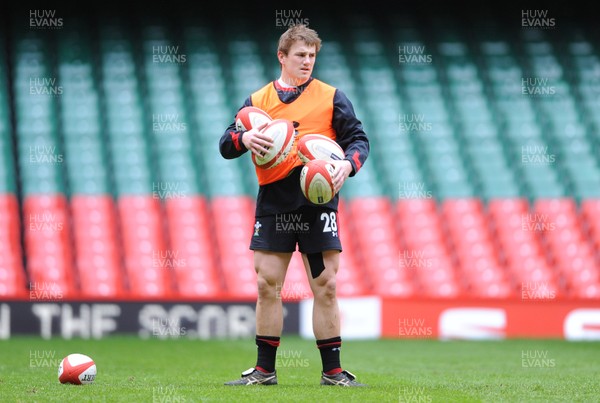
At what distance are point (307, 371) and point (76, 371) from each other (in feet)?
6.08

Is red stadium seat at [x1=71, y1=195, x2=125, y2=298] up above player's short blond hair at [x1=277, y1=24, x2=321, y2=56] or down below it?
below

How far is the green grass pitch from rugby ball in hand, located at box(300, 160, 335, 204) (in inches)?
37.0

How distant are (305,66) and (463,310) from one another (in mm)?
6586

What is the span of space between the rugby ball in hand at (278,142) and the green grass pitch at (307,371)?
1136 millimetres

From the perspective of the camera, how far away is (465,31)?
55.1ft

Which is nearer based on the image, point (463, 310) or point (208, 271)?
point (463, 310)

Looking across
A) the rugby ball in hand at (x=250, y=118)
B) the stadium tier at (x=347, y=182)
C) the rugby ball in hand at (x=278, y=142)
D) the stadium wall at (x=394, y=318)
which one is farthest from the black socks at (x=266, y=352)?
the stadium tier at (x=347, y=182)

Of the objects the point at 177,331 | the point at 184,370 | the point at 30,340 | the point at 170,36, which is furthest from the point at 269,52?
the point at 184,370

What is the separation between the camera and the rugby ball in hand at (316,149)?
5.01 meters

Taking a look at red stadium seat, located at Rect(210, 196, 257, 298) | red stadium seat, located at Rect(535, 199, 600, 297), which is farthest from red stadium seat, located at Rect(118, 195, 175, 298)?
red stadium seat, located at Rect(535, 199, 600, 297)

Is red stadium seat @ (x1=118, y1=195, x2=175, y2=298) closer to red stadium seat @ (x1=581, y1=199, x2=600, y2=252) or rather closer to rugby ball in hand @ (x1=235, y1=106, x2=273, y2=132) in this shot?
red stadium seat @ (x1=581, y1=199, x2=600, y2=252)

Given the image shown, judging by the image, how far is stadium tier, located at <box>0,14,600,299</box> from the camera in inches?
515

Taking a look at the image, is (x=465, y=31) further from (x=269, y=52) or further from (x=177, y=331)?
(x=177, y=331)

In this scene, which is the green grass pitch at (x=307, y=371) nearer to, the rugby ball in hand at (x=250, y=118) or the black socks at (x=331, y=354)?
the black socks at (x=331, y=354)
